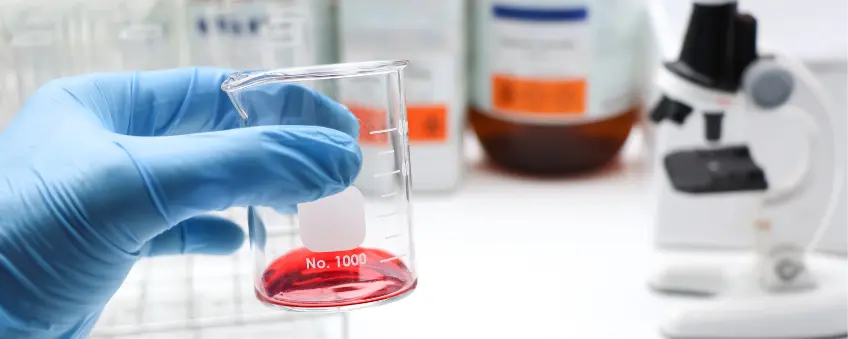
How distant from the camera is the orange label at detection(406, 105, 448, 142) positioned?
1.45 m

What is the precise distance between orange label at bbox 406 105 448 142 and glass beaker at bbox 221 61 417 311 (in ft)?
1.91

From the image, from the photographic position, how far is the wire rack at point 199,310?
111 centimetres

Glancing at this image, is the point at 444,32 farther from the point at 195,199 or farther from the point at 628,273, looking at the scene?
the point at 195,199

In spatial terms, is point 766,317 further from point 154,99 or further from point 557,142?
point 154,99

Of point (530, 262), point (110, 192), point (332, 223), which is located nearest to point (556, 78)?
point (530, 262)

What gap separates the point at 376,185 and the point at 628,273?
1.72ft

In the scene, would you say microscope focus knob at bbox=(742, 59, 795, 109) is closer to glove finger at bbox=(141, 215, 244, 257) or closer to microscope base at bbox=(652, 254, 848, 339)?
microscope base at bbox=(652, 254, 848, 339)

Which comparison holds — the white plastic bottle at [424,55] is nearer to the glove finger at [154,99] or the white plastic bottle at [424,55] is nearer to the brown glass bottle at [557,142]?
the brown glass bottle at [557,142]

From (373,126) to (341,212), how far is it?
0.08 metres

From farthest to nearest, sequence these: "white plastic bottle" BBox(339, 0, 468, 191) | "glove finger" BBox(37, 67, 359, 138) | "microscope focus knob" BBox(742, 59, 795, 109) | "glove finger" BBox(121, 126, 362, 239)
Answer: "white plastic bottle" BBox(339, 0, 468, 191)
"microscope focus knob" BBox(742, 59, 795, 109)
"glove finger" BBox(37, 67, 359, 138)
"glove finger" BBox(121, 126, 362, 239)

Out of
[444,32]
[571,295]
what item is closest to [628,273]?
[571,295]

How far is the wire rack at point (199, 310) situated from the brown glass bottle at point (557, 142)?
51 cm

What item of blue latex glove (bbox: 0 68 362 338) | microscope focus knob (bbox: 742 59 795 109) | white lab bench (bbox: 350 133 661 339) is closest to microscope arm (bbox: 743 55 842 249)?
microscope focus knob (bbox: 742 59 795 109)

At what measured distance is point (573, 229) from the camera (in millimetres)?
1388
